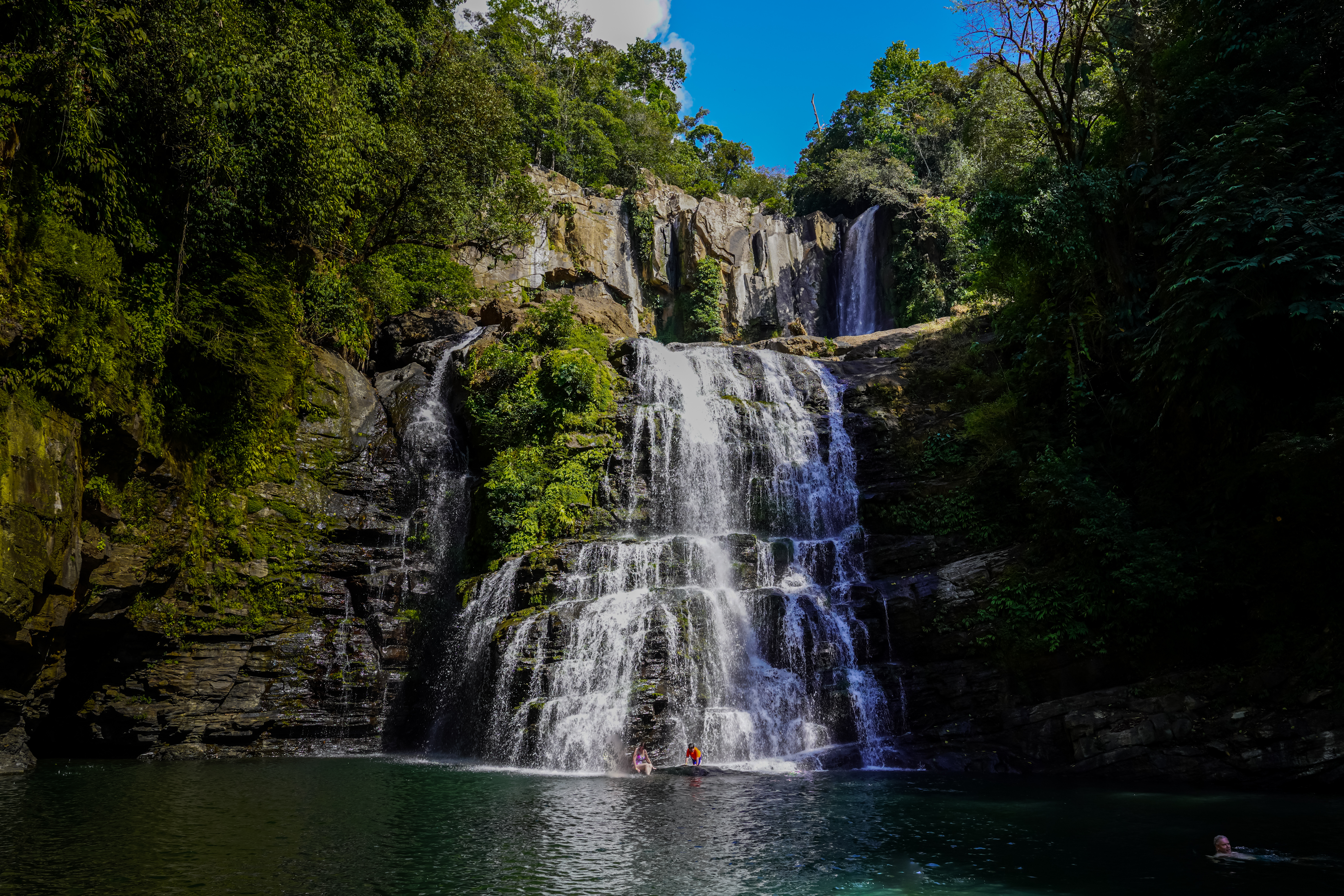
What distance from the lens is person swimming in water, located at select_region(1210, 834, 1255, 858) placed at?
7.14m

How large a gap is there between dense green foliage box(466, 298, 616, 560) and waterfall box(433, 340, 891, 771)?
89 cm

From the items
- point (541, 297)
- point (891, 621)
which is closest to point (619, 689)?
point (891, 621)

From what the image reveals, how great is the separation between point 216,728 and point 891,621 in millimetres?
13858

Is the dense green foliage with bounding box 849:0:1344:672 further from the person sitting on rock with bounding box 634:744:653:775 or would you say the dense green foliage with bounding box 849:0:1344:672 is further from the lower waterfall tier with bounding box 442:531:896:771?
the person sitting on rock with bounding box 634:744:653:775

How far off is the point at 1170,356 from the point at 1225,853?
25.2ft

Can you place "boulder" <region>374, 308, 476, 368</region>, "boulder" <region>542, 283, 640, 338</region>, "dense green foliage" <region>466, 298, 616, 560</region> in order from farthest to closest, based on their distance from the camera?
"boulder" <region>542, 283, 640, 338</region> → "boulder" <region>374, 308, 476, 368</region> → "dense green foliage" <region>466, 298, 616, 560</region>

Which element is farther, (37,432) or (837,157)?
(837,157)

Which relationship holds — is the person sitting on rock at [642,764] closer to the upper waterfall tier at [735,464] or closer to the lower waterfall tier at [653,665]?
the lower waterfall tier at [653,665]

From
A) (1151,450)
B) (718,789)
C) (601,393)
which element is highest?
(601,393)

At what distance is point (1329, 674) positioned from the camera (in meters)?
10.4

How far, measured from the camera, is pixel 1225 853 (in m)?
7.15

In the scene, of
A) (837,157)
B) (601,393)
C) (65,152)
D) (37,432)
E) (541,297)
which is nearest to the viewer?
(37,432)

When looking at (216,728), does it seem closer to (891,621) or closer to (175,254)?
(175,254)

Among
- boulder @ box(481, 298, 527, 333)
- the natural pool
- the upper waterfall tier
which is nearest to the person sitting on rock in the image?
the natural pool
